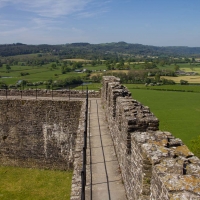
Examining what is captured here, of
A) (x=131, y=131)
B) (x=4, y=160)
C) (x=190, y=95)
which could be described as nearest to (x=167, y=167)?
(x=131, y=131)

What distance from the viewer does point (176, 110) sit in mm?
43375

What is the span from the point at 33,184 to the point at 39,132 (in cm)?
259

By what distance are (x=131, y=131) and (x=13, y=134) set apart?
10365 millimetres

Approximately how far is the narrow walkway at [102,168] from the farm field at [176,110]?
1933cm

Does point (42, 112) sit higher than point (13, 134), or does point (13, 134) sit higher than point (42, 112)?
point (42, 112)

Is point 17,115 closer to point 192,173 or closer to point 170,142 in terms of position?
point 170,142

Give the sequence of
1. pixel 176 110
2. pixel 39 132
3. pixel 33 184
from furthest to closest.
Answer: pixel 176 110
pixel 39 132
pixel 33 184

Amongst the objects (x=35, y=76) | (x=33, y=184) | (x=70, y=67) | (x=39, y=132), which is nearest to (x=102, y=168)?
(x=33, y=184)

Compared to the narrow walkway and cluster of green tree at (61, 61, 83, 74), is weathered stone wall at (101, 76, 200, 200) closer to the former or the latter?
the narrow walkway

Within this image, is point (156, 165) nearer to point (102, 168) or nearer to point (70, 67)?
point (102, 168)

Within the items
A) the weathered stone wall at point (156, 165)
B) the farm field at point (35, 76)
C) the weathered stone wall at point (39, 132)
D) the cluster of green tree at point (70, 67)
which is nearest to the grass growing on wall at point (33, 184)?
the weathered stone wall at point (39, 132)

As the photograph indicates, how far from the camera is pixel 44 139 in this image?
46.8 feet

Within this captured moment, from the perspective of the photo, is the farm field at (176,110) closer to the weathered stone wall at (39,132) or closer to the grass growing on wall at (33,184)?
the weathered stone wall at (39,132)

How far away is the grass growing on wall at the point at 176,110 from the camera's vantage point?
3227 cm
